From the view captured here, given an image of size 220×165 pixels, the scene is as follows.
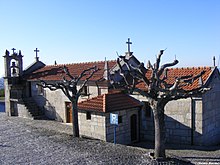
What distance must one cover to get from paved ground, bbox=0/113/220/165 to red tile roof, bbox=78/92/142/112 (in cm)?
216

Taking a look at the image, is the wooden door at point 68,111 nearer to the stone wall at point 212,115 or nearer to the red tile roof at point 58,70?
the red tile roof at point 58,70

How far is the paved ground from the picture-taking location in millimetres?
11930

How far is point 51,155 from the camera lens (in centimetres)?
1280

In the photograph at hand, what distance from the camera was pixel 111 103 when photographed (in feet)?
55.7

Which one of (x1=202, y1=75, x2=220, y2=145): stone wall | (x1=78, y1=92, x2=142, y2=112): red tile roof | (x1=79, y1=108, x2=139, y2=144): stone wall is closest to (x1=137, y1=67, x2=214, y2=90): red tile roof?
(x1=202, y1=75, x2=220, y2=145): stone wall

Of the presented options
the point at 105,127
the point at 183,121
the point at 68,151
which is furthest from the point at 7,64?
the point at 183,121

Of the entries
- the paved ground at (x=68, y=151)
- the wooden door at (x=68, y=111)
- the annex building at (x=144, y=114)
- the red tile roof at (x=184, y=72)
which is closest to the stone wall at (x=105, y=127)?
the annex building at (x=144, y=114)

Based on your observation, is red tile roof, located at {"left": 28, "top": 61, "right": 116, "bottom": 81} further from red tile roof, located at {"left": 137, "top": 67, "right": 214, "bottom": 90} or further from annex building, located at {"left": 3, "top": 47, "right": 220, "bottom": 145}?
red tile roof, located at {"left": 137, "top": 67, "right": 214, "bottom": 90}

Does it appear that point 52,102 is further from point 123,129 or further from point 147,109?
point 147,109

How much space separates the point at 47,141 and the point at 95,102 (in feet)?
12.9

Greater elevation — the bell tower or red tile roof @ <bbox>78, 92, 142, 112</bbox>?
the bell tower

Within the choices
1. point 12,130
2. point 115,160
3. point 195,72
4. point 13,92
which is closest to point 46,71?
point 13,92

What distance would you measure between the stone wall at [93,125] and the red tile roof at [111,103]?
1.29 ft

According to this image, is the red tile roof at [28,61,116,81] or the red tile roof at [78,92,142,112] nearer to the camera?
the red tile roof at [78,92,142,112]
